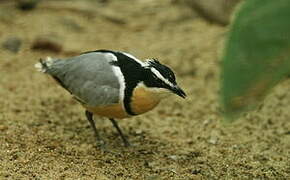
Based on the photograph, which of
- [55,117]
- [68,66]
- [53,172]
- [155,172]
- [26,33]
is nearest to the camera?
[53,172]

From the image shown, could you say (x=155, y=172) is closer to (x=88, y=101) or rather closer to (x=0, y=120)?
(x=88, y=101)

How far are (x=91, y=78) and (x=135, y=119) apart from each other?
110 cm

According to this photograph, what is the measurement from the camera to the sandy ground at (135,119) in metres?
3.41

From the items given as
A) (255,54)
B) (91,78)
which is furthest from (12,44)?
(255,54)

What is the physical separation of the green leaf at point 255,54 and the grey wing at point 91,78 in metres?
2.30

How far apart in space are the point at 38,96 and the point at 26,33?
1897mm

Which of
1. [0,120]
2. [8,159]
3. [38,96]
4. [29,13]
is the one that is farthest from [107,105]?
[29,13]

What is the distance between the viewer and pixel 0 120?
3965 mm

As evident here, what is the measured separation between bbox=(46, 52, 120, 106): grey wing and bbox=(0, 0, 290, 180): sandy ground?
Result: 42cm

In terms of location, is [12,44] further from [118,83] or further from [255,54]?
[255,54]

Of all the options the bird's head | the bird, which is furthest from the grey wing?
the bird's head

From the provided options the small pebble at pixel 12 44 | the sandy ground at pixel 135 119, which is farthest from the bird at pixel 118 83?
the small pebble at pixel 12 44

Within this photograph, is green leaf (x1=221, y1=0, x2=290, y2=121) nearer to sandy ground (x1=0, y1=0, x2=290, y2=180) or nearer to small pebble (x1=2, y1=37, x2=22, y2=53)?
sandy ground (x1=0, y1=0, x2=290, y2=180)

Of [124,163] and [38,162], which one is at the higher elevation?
[124,163]
